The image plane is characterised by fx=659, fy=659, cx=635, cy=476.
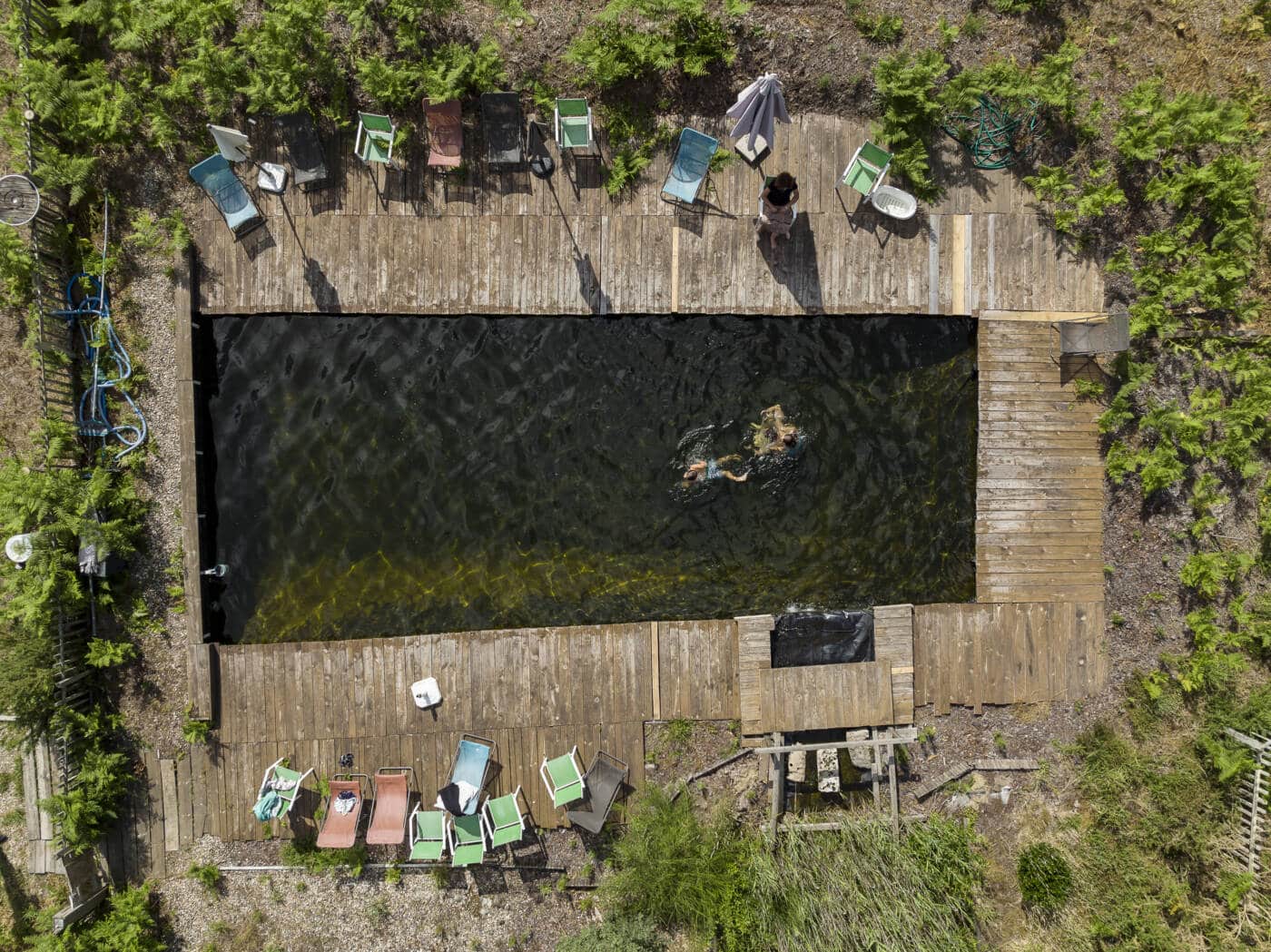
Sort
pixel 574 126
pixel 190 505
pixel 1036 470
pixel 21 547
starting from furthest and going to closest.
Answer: pixel 1036 470 < pixel 190 505 < pixel 574 126 < pixel 21 547

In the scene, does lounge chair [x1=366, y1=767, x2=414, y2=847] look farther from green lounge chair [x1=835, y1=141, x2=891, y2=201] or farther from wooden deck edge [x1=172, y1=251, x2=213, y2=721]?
green lounge chair [x1=835, y1=141, x2=891, y2=201]

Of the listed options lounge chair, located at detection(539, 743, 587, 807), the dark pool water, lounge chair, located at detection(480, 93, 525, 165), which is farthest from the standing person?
lounge chair, located at detection(539, 743, 587, 807)

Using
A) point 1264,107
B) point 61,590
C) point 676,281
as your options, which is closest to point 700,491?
point 676,281

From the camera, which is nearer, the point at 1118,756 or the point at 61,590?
the point at 61,590

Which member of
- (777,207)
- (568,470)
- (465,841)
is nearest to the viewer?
(777,207)

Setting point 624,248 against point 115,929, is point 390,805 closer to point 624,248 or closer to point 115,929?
point 115,929

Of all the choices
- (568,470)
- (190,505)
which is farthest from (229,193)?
(568,470)

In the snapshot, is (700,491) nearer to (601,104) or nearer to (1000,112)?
(601,104)

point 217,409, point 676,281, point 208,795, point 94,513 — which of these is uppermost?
point 676,281
